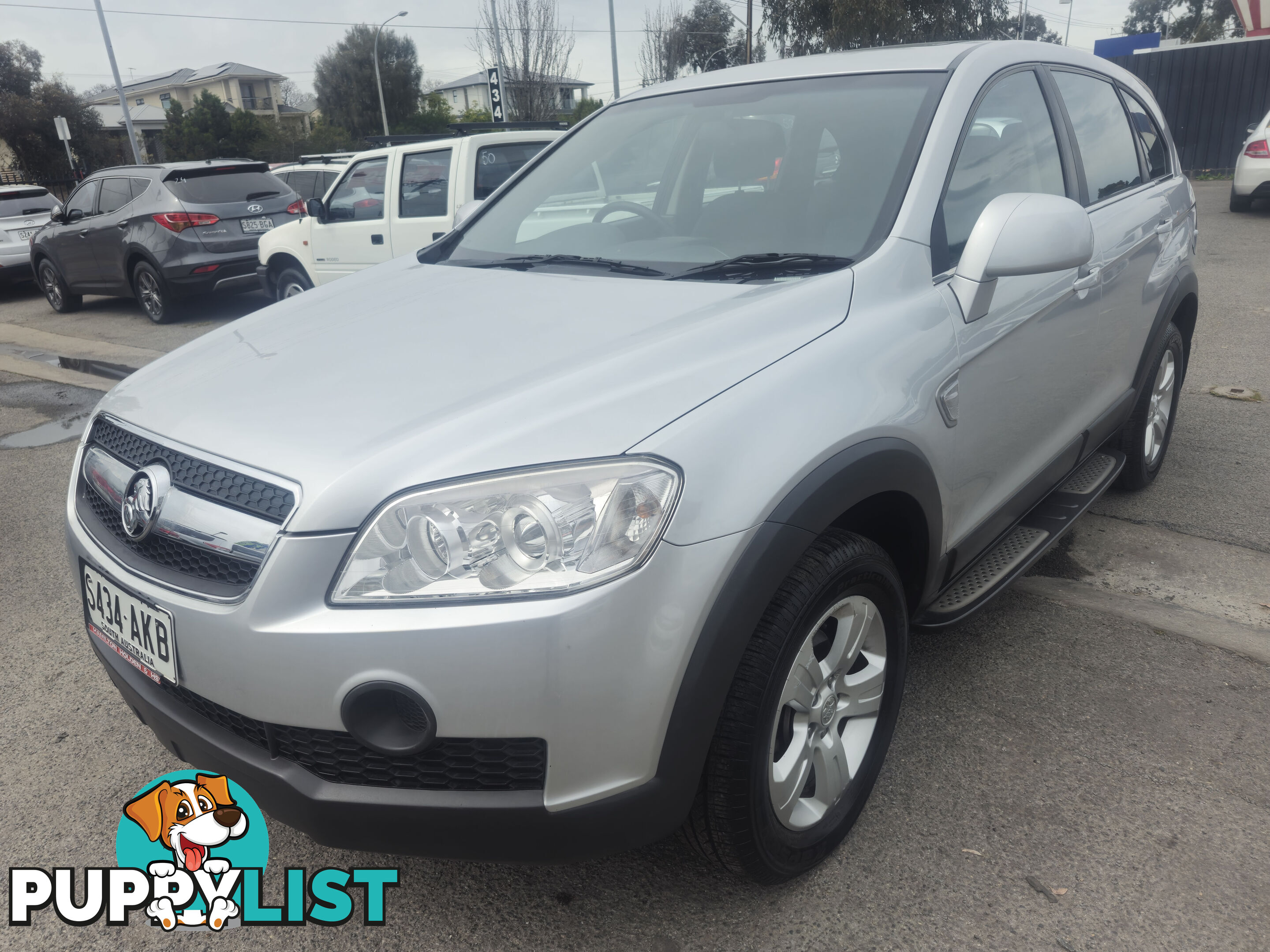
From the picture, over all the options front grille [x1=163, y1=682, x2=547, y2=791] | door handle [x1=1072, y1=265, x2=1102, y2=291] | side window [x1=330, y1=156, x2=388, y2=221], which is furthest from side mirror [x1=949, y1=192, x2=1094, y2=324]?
side window [x1=330, y1=156, x2=388, y2=221]

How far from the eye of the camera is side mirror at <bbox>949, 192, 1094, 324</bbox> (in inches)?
85.0

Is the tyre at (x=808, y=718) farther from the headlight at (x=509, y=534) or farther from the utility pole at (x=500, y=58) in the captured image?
the utility pole at (x=500, y=58)

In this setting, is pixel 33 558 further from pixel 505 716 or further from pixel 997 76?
pixel 997 76

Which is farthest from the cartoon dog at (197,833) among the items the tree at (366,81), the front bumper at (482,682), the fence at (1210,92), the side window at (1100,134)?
the tree at (366,81)

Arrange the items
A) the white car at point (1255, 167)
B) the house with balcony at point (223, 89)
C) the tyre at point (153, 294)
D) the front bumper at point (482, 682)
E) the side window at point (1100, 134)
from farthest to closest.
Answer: the house with balcony at point (223, 89)
the white car at point (1255, 167)
the tyre at point (153, 294)
the side window at point (1100, 134)
the front bumper at point (482, 682)

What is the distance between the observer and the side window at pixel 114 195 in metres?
10.1

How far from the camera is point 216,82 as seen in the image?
74562 mm

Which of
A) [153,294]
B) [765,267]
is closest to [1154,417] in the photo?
[765,267]

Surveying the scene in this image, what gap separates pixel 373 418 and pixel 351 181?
6758 mm

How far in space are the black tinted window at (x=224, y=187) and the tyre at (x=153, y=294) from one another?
33.1 inches

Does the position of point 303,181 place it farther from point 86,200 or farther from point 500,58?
point 500,58

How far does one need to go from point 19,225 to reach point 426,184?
9.26m

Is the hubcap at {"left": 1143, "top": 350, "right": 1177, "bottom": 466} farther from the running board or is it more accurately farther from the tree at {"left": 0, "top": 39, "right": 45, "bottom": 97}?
the tree at {"left": 0, "top": 39, "right": 45, "bottom": 97}

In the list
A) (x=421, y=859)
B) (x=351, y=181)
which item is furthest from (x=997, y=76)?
(x=351, y=181)
